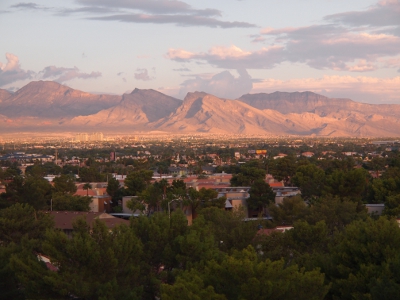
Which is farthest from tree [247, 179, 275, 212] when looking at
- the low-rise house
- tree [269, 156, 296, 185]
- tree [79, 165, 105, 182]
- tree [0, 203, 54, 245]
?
tree [79, 165, 105, 182]

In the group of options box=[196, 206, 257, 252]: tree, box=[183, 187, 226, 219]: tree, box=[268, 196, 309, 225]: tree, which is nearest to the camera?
box=[196, 206, 257, 252]: tree

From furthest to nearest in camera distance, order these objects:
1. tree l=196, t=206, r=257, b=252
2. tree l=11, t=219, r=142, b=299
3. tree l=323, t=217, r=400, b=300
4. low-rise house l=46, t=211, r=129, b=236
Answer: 1. low-rise house l=46, t=211, r=129, b=236
2. tree l=196, t=206, r=257, b=252
3. tree l=11, t=219, r=142, b=299
4. tree l=323, t=217, r=400, b=300

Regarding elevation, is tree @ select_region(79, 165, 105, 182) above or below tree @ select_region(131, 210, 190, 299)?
below

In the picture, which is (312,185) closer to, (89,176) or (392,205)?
(392,205)

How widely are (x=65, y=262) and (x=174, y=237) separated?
14.6 ft

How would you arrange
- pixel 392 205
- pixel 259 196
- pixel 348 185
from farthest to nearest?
pixel 259 196 < pixel 348 185 < pixel 392 205

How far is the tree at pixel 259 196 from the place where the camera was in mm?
49031

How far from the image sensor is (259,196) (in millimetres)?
49594

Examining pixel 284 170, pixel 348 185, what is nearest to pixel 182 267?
pixel 348 185

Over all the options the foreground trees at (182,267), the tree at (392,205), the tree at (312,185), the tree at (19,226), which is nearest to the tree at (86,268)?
the foreground trees at (182,267)

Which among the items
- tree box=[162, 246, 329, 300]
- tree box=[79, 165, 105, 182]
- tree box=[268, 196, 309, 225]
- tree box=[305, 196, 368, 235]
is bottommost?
tree box=[79, 165, 105, 182]

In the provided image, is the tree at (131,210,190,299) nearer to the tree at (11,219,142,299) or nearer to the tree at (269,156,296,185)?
the tree at (11,219,142,299)

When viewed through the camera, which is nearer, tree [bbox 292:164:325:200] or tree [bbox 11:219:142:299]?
tree [bbox 11:219:142:299]

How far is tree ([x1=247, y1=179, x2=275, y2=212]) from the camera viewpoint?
49031 mm
